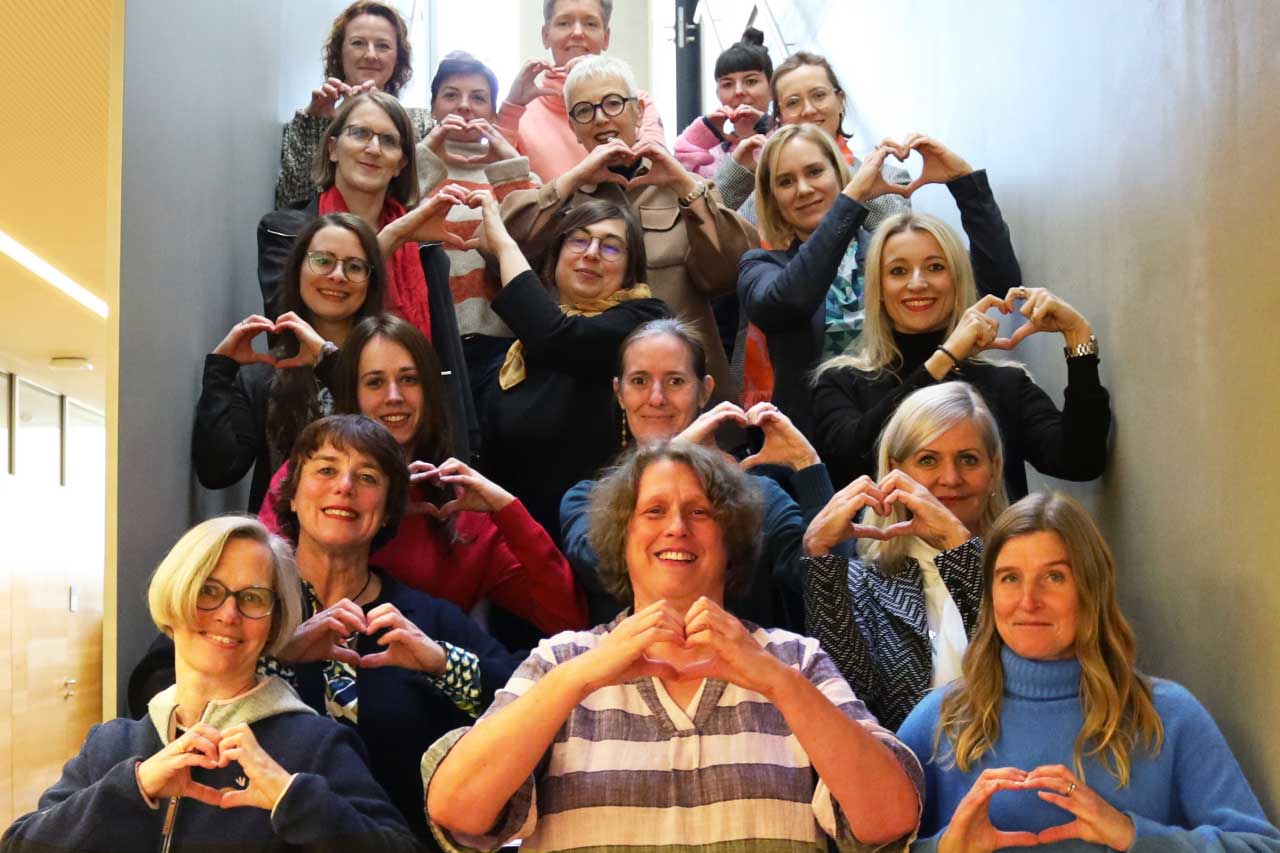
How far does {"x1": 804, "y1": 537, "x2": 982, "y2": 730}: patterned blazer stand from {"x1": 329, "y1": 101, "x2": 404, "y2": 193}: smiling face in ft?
5.70

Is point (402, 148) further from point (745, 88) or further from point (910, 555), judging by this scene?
point (910, 555)

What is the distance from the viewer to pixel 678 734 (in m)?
2.07

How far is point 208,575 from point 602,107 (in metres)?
2.02

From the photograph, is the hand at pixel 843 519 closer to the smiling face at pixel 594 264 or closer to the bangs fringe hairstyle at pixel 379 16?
the smiling face at pixel 594 264

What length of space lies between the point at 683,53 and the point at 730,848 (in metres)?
6.14

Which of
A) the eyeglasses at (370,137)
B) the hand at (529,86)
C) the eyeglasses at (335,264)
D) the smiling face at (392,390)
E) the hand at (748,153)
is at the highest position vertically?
the hand at (529,86)

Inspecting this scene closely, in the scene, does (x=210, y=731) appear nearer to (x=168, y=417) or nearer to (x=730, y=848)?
(x=730, y=848)

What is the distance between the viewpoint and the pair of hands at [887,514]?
8.07ft

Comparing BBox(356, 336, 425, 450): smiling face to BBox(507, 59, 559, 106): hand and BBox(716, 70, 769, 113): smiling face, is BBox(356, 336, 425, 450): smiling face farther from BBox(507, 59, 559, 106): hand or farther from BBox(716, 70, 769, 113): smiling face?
BBox(716, 70, 769, 113): smiling face

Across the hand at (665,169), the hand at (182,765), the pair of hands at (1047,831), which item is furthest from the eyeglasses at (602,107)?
the pair of hands at (1047,831)

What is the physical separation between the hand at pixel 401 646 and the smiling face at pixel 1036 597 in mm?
867

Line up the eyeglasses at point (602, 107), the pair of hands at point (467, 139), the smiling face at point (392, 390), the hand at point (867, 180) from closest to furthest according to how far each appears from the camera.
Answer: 1. the smiling face at point (392, 390)
2. the hand at point (867, 180)
3. the eyeglasses at point (602, 107)
4. the pair of hands at point (467, 139)

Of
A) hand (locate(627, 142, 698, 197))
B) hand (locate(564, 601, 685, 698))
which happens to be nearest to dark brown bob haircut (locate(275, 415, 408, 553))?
hand (locate(564, 601, 685, 698))

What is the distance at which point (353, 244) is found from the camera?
334cm
